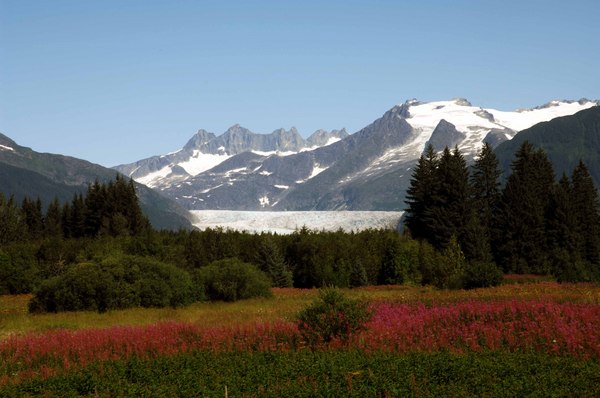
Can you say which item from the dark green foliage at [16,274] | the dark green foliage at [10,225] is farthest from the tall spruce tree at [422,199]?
the dark green foliage at [10,225]

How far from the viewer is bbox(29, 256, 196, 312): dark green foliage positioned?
32344 millimetres

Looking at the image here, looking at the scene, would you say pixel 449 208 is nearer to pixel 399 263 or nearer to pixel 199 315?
pixel 399 263

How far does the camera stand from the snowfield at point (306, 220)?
465 feet

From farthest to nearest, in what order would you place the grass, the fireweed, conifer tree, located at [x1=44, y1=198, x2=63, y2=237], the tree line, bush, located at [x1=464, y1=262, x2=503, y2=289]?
conifer tree, located at [x1=44, y1=198, x2=63, y2=237] < the tree line < bush, located at [x1=464, y1=262, x2=503, y2=289] < the grass < the fireweed

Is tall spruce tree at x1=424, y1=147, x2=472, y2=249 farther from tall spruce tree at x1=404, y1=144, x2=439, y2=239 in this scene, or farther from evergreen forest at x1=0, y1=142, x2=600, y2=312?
tall spruce tree at x1=404, y1=144, x2=439, y2=239

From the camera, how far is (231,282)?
39500mm

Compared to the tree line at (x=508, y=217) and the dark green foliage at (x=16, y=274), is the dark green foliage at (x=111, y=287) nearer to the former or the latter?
the dark green foliage at (x=16, y=274)

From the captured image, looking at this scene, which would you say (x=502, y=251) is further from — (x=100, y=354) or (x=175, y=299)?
(x=100, y=354)

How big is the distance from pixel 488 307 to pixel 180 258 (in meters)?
40.9

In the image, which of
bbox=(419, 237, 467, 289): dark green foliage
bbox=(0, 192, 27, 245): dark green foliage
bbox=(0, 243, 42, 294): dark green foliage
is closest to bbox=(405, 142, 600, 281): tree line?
bbox=(419, 237, 467, 289): dark green foliage

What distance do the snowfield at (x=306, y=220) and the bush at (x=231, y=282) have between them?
8334 cm

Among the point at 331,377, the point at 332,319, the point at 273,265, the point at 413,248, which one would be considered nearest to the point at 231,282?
the point at 273,265

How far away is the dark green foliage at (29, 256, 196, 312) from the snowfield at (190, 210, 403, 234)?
88574mm

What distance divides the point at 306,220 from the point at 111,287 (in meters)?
122
